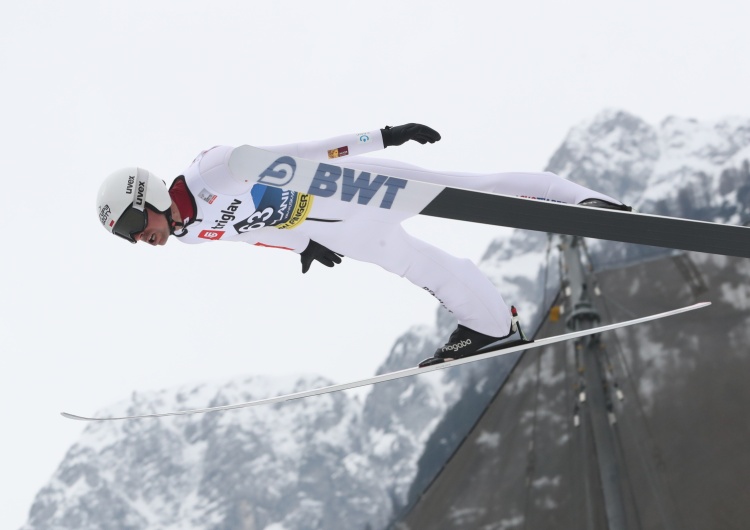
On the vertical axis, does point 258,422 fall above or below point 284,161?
above

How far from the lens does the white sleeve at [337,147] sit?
3.34 m

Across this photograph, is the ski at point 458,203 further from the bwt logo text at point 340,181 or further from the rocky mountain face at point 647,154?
the rocky mountain face at point 647,154

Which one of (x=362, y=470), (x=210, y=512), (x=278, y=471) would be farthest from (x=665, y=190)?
(x=210, y=512)

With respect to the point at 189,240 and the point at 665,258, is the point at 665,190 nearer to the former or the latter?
the point at 665,258

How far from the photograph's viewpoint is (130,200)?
11.0 ft

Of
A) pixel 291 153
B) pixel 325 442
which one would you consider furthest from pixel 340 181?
pixel 325 442

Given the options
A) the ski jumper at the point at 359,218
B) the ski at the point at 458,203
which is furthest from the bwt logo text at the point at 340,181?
the ski jumper at the point at 359,218

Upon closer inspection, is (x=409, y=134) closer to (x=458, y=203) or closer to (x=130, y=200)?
(x=458, y=203)

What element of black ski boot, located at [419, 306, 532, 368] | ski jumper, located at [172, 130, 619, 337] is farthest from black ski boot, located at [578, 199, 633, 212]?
black ski boot, located at [419, 306, 532, 368]

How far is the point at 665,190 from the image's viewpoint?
99.1m

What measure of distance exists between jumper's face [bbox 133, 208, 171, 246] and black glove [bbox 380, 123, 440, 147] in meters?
0.90

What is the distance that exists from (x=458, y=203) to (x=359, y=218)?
2.44ft

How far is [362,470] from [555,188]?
103715 millimetres

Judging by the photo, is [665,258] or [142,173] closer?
[142,173]
